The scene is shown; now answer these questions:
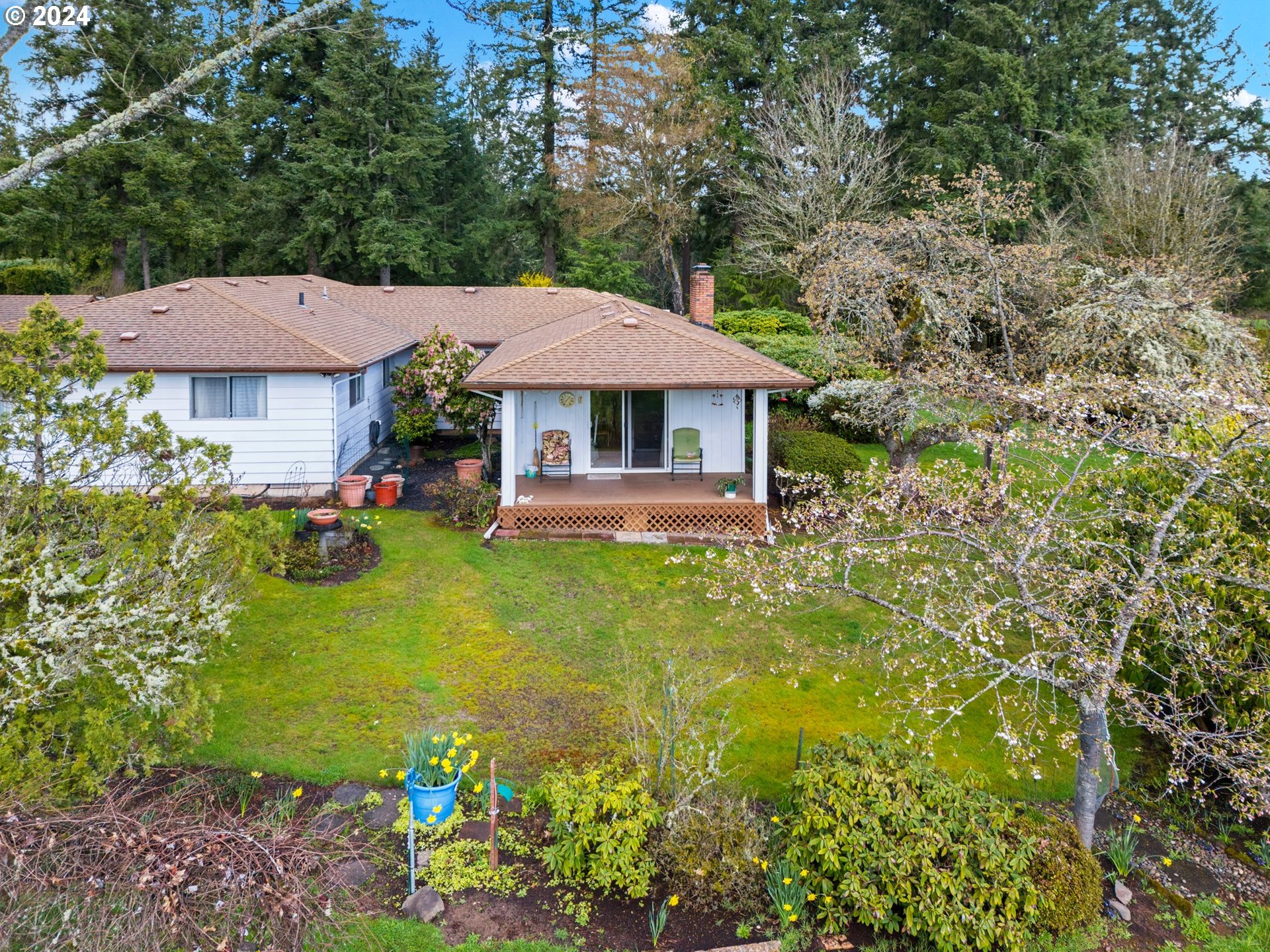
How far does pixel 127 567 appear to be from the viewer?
5828 millimetres

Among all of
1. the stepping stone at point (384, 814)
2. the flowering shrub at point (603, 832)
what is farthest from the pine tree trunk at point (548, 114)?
the flowering shrub at point (603, 832)

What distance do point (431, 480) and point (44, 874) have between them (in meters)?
13.4

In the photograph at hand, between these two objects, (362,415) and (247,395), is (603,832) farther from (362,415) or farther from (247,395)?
(362,415)

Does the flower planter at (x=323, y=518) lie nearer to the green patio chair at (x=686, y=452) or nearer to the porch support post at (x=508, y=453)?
the porch support post at (x=508, y=453)

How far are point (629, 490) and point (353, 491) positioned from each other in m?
5.46

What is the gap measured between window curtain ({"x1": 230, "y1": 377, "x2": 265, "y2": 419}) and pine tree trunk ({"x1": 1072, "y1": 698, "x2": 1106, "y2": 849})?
1525cm

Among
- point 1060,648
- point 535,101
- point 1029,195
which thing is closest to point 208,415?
point 1060,648

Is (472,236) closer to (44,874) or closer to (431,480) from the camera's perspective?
(431,480)

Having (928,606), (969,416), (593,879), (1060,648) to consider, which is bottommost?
(593,879)

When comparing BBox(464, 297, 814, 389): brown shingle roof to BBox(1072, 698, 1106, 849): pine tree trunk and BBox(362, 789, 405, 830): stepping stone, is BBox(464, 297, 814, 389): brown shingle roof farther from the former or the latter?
BBox(1072, 698, 1106, 849): pine tree trunk

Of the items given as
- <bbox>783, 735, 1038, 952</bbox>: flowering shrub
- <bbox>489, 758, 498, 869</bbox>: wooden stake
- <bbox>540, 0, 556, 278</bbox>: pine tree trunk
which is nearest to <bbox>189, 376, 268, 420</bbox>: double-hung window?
<bbox>489, 758, 498, 869</bbox>: wooden stake

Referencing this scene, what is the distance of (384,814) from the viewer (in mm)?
6504

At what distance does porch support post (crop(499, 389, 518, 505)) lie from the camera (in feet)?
44.8

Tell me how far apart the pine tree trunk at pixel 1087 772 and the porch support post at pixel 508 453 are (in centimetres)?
987
